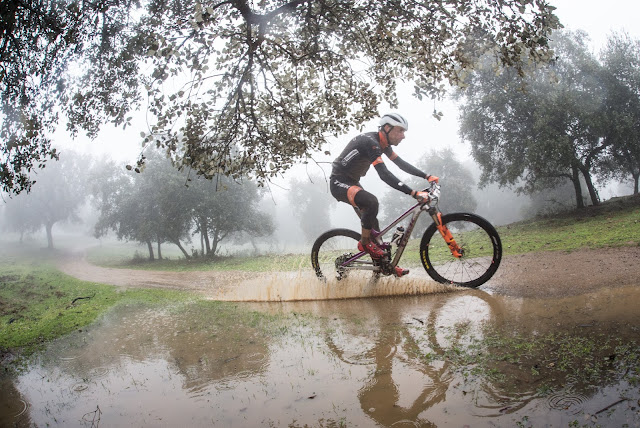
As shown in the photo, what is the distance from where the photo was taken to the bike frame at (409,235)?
5320mm

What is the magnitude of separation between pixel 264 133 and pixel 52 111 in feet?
13.2

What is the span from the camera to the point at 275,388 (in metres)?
2.93

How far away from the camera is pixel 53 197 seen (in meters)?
51.1

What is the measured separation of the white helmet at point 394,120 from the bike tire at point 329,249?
6.70 feet

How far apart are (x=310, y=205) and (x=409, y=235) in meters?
58.1

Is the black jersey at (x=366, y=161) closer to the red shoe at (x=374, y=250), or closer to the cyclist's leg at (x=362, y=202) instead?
the cyclist's leg at (x=362, y=202)

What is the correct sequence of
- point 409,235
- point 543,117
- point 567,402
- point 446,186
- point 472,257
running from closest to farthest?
1. point 567,402
2. point 472,257
3. point 409,235
4. point 543,117
5. point 446,186

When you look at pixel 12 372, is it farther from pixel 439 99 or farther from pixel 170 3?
pixel 439 99

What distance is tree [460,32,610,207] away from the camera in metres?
20.5

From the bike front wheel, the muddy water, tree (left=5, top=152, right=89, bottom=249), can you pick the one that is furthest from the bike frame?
tree (left=5, top=152, right=89, bottom=249)

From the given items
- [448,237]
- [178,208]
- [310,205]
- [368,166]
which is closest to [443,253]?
[448,237]

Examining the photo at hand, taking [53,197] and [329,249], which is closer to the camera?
[329,249]

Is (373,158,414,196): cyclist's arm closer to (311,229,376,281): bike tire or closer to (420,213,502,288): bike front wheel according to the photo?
(420,213,502,288): bike front wheel

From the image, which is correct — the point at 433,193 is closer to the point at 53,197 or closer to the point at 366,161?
the point at 366,161
